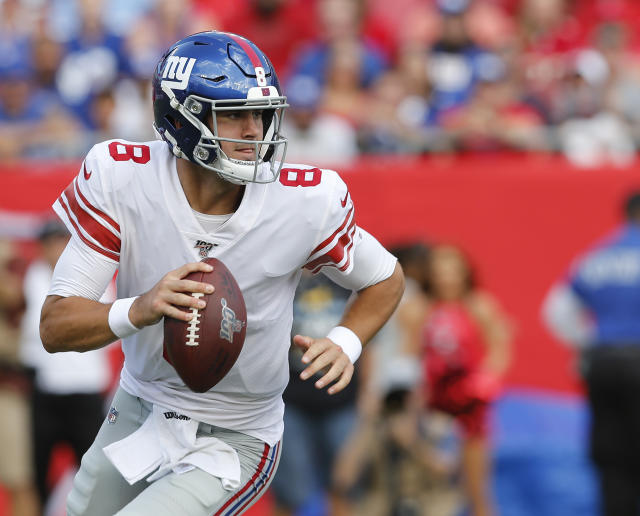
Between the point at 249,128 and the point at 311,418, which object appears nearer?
the point at 249,128

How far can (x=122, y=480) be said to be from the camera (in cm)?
348

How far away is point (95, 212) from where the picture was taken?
10.8 feet

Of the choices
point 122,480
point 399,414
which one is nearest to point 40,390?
point 399,414

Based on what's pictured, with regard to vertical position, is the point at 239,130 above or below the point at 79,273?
above

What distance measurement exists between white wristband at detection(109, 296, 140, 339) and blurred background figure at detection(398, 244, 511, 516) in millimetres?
3506

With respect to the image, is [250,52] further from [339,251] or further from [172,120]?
[339,251]

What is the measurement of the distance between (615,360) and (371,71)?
3812 mm

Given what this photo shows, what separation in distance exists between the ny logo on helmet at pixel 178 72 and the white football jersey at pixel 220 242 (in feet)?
0.76

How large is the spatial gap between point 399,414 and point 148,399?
3.03 metres

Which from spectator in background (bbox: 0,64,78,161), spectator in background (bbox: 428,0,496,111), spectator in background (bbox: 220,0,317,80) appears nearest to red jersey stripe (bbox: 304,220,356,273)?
spectator in background (bbox: 0,64,78,161)

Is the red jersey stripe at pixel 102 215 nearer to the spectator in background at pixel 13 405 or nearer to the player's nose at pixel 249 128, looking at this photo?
the player's nose at pixel 249 128

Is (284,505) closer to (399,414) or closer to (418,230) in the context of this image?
(399,414)

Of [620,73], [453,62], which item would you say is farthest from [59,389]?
[620,73]

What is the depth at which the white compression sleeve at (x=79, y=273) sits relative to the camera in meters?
3.29
